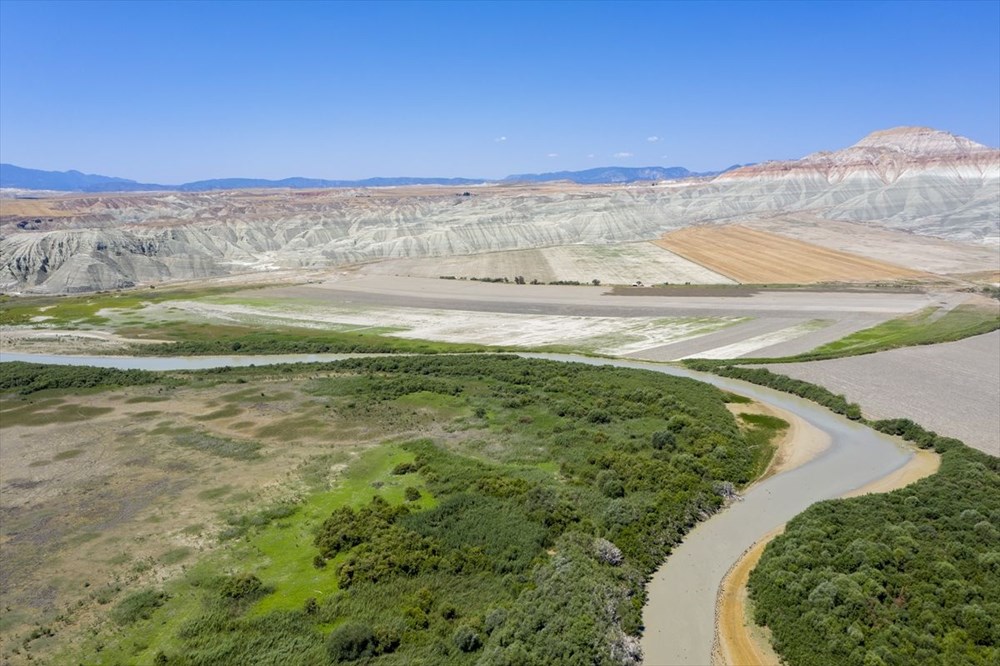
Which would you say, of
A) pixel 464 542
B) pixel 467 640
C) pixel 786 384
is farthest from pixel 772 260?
pixel 467 640

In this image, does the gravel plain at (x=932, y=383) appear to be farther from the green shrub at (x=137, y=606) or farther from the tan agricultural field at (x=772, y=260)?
the tan agricultural field at (x=772, y=260)

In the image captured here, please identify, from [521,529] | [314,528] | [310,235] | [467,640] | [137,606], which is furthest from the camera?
[310,235]

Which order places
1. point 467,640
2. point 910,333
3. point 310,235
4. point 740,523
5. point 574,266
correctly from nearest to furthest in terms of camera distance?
1. point 467,640
2. point 740,523
3. point 910,333
4. point 574,266
5. point 310,235

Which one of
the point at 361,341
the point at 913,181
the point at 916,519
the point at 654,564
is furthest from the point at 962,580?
the point at 913,181

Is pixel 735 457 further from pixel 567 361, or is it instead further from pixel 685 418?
pixel 567 361

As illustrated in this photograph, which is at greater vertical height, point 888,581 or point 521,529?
point 888,581

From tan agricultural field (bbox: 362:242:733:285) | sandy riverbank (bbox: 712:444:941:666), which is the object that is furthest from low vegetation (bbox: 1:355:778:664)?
tan agricultural field (bbox: 362:242:733:285)

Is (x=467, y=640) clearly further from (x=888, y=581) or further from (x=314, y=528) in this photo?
(x=888, y=581)

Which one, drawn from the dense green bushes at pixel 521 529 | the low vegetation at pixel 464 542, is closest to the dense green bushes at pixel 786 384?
the low vegetation at pixel 464 542
